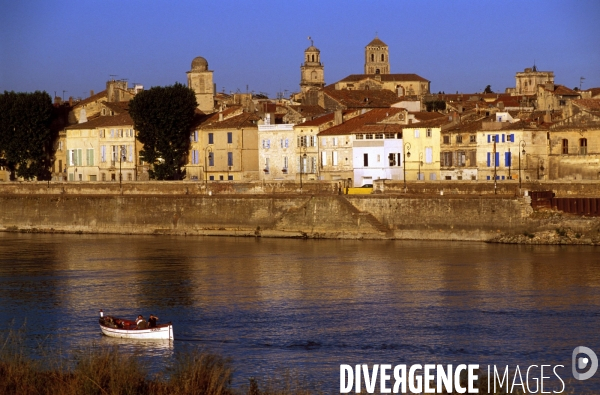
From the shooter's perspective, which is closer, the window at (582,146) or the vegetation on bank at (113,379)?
the vegetation on bank at (113,379)

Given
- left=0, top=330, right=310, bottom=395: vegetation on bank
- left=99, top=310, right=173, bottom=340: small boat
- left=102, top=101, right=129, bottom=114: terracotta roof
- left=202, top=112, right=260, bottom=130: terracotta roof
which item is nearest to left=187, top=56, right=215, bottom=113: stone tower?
left=102, top=101, right=129, bottom=114: terracotta roof

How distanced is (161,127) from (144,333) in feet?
131

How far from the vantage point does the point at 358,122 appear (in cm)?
6744

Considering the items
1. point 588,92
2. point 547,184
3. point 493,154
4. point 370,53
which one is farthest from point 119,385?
point 370,53

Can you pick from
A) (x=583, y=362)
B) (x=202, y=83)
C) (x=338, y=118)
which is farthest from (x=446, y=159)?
(x=583, y=362)

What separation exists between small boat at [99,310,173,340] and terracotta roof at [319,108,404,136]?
35406mm

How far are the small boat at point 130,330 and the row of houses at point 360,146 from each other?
3063cm

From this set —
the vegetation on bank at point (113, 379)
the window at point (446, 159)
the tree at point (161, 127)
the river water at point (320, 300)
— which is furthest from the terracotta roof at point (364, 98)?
the vegetation on bank at point (113, 379)

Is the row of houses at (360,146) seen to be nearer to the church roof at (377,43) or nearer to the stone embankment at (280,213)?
the stone embankment at (280,213)

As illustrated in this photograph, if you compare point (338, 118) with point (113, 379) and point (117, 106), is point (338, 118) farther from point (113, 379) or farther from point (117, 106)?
point (113, 379)

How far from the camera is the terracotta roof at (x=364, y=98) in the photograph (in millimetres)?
74750

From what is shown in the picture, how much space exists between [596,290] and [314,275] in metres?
10.2

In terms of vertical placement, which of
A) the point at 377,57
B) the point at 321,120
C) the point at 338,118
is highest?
the point at 377,57

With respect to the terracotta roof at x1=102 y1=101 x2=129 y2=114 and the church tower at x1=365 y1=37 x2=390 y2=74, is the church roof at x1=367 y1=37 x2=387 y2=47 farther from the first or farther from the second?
the terracotta roof at x1=102 y1=101 x2=129 y2=114
